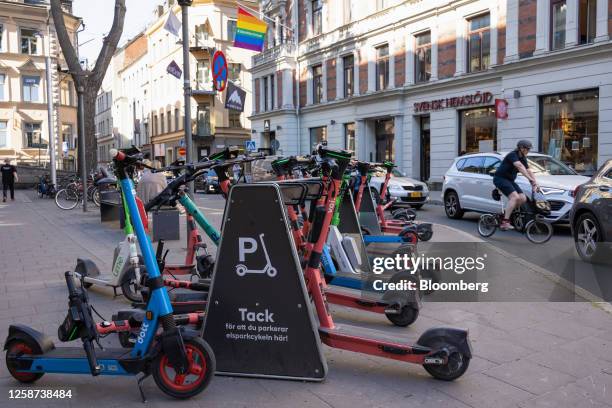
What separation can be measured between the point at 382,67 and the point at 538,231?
71.2 ft

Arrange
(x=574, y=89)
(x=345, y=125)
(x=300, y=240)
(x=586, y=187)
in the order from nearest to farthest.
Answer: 1. (x=300, y=240)
2. (x=586, y=187)
3. (x=574, y=89)
4. (x=345, y=125)

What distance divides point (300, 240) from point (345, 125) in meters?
29.2

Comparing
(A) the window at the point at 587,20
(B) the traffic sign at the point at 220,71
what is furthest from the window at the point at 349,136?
(B) the traffic sign at the point at 220,71

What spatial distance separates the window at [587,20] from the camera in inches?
752

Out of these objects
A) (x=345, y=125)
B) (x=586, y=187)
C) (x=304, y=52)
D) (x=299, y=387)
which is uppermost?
(x=304, y=52)

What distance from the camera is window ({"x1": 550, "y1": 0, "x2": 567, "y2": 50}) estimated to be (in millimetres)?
20172

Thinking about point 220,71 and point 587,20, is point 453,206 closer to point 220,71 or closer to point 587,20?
point 220,71

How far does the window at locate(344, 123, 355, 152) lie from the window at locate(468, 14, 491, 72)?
9637 mm

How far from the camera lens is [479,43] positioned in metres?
24.0

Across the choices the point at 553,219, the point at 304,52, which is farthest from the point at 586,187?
the point at 304,52

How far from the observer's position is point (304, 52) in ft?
119

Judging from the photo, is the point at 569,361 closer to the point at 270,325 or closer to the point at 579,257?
the point at 270,325

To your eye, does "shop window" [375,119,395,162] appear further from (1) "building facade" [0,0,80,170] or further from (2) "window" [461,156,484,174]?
(1) "building facade" [0,0,80,170]

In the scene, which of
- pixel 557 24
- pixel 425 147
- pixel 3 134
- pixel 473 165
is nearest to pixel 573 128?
pixel 557 24
